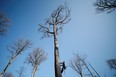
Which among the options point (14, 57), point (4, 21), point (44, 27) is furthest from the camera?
point (14, 57)

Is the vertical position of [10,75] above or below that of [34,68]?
below

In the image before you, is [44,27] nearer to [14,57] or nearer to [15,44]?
[14,57]

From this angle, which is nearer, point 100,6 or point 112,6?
point 112,6

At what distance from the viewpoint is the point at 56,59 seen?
420 cm

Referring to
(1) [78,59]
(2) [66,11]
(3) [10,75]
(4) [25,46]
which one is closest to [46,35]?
(2) [66,11]

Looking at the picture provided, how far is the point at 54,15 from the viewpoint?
862cm

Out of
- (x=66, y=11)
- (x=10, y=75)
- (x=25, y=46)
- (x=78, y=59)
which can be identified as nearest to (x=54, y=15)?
(x=66, y=11)

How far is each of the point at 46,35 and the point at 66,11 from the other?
3478 millimetres

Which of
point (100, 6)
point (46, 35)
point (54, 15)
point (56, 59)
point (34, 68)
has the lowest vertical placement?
point (34, 68)

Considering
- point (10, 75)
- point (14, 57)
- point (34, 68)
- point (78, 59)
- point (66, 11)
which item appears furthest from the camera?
point (10, 75)

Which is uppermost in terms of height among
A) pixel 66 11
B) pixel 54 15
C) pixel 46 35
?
pixel 66 11

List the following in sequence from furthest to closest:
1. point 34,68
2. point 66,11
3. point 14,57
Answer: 1. point 34,68
2. point 14,57
3. point 66,11

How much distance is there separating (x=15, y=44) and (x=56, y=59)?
12491 millimetres

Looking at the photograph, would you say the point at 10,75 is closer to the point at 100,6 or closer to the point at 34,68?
the point at 34,68
